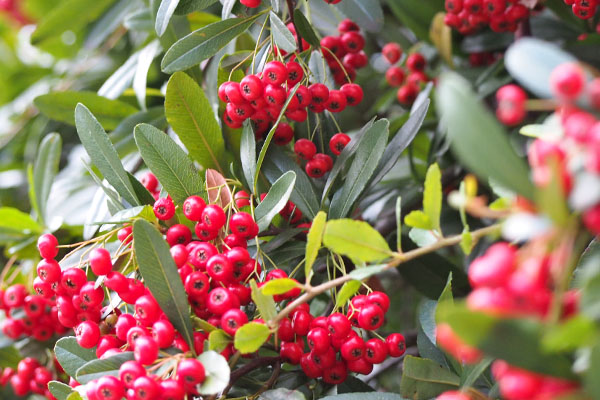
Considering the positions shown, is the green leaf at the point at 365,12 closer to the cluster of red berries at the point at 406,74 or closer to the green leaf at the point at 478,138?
the cluster of red berries at the point at 406,74

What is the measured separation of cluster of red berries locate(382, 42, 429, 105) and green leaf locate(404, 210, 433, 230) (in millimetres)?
1016

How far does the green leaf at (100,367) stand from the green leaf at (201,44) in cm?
55

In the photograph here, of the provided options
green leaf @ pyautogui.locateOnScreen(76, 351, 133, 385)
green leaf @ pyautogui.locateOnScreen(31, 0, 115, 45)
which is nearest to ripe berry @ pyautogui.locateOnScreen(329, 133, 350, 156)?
green leaf @ pyautogui.locateOnScreen(76, 351, 133, 385)

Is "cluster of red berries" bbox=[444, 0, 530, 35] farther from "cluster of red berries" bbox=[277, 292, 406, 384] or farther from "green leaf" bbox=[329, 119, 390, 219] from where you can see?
"cluster of red berries" bbox=[277, 292, 406, 384]

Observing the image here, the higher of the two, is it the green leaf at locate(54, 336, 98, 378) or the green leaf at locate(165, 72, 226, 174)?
the green leaf at locate(165, 72, 226, 174)

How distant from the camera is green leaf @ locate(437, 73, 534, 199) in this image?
53 centimetres

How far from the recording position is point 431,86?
1490 millimetres

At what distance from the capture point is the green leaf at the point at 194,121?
1.14m

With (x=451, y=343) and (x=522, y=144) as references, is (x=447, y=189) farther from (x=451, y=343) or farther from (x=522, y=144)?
(x=451, y=343)

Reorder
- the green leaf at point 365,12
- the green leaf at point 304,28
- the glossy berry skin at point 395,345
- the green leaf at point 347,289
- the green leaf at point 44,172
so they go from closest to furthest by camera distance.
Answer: the green leaf at point 347,289 → the glossy berry skin at point 395,345 → the green leaf at point 304,28 → the green leaf at point 365,12 → the green leaf at point 44,172

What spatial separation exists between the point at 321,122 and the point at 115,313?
1.91 ft

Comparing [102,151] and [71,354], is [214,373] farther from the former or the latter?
[102,151]

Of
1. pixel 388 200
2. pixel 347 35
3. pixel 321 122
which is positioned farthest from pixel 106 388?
pixel 347 35

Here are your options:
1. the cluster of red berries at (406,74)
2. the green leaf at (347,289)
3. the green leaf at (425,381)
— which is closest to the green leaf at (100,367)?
the green leaf at (347,289)
